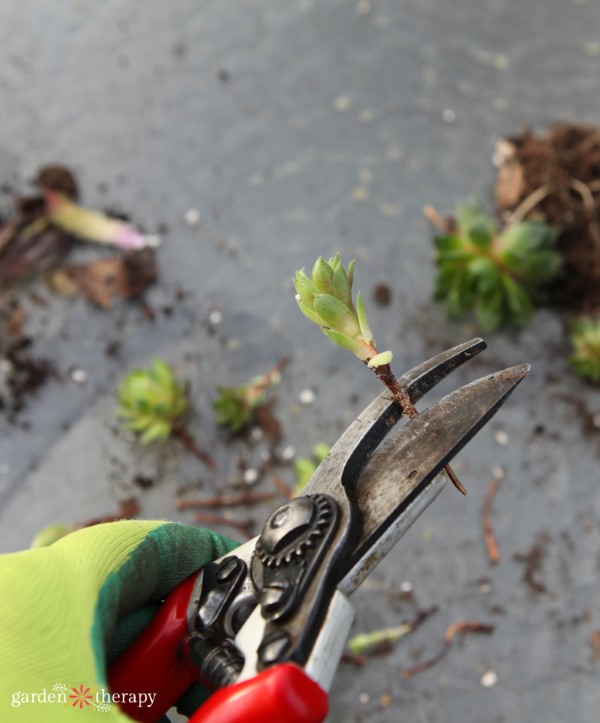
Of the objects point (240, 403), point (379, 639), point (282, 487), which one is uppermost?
point (240, 403)

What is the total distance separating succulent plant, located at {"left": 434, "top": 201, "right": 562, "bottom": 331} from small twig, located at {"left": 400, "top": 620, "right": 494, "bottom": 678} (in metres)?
0.85

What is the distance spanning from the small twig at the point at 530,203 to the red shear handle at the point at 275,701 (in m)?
1.68

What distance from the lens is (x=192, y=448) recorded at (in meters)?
1.99

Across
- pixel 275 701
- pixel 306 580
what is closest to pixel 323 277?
pixel 306 580

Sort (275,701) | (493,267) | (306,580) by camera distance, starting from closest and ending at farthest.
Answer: (275,701) < (306,580) < (493,267)

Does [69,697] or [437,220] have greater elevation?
[69,697]

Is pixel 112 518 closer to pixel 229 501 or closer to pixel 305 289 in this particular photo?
pixel 229 501

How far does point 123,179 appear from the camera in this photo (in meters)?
2.35

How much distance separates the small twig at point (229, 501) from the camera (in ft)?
6.29

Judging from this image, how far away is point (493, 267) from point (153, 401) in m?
1.08

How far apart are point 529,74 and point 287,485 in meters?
1.70

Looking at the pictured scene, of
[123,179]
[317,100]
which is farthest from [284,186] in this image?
[123,179]

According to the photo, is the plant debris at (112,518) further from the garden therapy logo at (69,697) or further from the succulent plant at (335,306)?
the succulent plant at (335,306)

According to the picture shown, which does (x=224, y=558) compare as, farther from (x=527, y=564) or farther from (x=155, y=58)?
(x=155, y=58)
